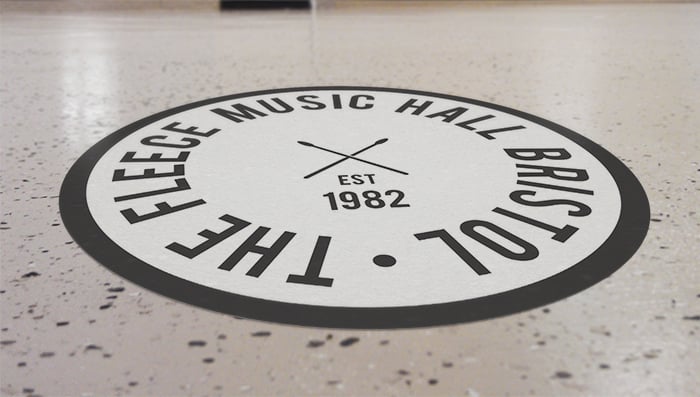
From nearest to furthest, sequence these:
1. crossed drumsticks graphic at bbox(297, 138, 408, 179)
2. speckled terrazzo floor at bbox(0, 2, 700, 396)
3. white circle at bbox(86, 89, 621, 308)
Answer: speckled terrazzo floor at bbox(0, 2, 700, 396) < white circle at bbox(86, 89, 621, 308) < crossed drumsticks graphic at bbox(297, 138, 408, 179)

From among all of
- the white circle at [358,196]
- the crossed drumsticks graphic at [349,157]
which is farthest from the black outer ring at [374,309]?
the crossed drumsticks graphic at [349,157]

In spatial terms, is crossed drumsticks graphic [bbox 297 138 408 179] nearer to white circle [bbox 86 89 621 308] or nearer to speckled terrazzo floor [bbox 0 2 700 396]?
white circle [bbox 86 89 621 308]

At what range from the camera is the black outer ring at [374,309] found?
93 cm

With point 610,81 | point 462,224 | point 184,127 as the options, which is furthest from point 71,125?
point 610,81

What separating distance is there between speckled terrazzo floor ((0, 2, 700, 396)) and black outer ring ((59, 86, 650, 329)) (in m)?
0.02

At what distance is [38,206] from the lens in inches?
50.1

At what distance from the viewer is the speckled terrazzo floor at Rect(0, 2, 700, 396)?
828 mm

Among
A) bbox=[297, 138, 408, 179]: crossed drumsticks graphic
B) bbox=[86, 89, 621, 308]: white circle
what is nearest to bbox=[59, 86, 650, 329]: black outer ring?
bbox=[86, 89, 621, 308]: white circle

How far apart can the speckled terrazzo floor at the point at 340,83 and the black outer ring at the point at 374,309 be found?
0.02 metres

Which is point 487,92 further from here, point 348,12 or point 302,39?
point 348,12

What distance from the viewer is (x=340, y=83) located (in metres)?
1.99

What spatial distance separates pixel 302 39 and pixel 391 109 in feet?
3.05

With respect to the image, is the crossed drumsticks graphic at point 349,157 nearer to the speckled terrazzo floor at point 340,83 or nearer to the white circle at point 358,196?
the white circle at point 358,196

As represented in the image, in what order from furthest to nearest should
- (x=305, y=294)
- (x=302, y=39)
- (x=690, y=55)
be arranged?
(x=302, y=39), (x=690, y=55), (x=305, y=294)
